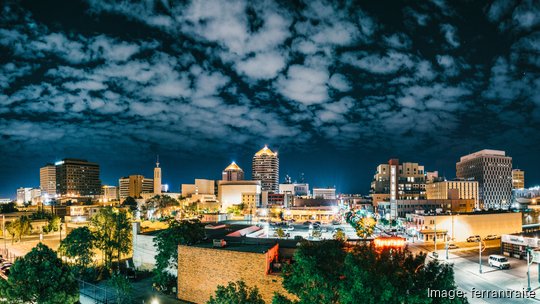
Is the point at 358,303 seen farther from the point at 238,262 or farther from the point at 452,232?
the point at 452,232

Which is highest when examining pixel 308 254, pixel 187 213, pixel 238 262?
pixel 308 254

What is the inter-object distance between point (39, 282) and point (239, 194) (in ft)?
450

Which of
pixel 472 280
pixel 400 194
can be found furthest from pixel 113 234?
pixel 400 194

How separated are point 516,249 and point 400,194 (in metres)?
107

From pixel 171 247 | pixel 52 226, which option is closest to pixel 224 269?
pixel 171 247

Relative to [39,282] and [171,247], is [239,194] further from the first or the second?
[39,282]

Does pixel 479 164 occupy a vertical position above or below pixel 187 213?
above

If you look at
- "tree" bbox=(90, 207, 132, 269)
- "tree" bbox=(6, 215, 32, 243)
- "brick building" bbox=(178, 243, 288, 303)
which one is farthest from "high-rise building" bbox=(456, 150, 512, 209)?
"tree" bbox=(6, 215, 32, 243)

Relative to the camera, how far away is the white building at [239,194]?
519 feet

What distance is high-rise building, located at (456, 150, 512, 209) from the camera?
17450 centimetres

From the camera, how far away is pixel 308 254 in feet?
71.7

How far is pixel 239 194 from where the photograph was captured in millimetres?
163000

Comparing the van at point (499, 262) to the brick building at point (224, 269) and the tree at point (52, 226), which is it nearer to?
the brick building at point (224, 269)

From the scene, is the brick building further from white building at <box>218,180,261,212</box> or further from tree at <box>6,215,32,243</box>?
white building at <box>218,180,261,212</box>
